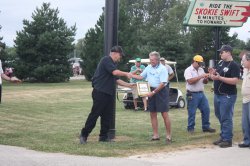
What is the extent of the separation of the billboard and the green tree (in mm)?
30526

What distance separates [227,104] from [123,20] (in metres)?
36.4

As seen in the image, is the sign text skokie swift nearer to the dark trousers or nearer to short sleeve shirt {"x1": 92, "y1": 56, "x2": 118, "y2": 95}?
short sleeve shirt {"x1": 92, "y1": 56, "x2": 118, "y2": 95}

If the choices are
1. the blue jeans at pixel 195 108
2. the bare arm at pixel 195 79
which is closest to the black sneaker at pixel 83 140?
the blue jeans at pixel 195 108

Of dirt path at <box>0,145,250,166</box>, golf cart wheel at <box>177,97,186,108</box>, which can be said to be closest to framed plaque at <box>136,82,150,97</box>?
dirt path at <box>0,145,250,166</box>

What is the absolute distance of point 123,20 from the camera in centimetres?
4562

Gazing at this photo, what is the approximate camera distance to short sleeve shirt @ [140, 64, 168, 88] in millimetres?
10383

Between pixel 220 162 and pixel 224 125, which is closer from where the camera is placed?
pixel 220 162

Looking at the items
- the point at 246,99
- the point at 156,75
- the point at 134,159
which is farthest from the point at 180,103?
the point at 134,159

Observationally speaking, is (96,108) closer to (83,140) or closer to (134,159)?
(83,140)

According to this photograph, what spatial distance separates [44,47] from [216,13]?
31.8 m

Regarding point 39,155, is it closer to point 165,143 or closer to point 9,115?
point 165,143

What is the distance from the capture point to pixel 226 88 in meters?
9.95

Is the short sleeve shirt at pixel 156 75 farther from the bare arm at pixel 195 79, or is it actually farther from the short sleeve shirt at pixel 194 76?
the short sleeve shirt at pixel 194 76

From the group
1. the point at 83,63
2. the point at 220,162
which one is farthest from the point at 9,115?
the point at 83,63
